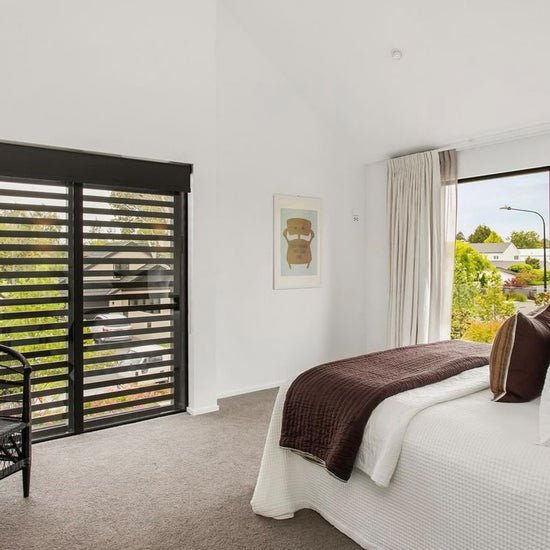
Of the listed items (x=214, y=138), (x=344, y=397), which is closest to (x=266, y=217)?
(x=214, y=138)

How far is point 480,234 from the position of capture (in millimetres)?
4637

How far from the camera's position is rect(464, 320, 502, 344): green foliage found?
453cm

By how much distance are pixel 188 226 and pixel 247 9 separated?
1.93 metres

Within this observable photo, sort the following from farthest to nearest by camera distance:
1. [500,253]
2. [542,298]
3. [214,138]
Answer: [500,253]
[542,298]
[214,138]

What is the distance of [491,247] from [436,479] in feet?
10.6

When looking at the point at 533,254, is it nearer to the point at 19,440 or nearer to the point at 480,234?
the point at 480,234

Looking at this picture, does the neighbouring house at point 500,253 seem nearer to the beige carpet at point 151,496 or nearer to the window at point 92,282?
the beige carpet at point 151,496

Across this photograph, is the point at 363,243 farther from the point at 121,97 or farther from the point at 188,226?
the point at 121,97

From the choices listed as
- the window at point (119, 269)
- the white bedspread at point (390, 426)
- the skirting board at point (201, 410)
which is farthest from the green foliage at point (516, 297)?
the window at point (119, 269)

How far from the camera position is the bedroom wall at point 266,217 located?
175 inches

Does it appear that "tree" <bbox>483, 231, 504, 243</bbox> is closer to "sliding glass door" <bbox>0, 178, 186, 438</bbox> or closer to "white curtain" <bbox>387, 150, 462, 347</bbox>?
"white curtain" <bbox>387, 150, 462, 347</bbox>

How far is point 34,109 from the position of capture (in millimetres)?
3207

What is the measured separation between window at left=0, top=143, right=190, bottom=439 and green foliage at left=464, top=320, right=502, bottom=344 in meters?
2.67

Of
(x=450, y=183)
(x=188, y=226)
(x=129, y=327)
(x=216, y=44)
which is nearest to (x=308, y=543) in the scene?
(x=129, y=327)
